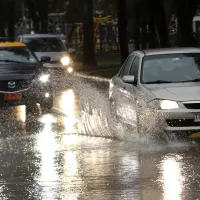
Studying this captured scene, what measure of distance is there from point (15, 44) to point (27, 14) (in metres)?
45.3

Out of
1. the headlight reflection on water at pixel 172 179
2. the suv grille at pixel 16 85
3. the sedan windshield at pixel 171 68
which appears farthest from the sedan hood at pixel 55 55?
the headlight reflection on water at pixel 172 179

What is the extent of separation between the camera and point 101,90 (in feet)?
81.5

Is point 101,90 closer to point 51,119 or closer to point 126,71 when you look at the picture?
point 51,119

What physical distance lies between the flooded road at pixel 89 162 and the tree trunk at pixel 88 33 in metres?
26.0

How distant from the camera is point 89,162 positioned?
11258mm

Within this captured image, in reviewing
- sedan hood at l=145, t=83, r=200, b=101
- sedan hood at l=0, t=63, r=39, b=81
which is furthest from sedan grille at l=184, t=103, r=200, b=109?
sedan hood at l=0, t=63, r=39, b=81

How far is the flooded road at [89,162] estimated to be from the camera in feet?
30.0

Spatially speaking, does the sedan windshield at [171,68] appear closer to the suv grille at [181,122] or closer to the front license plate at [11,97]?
the suv grille at [181,122]

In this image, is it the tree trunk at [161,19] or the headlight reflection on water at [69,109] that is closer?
the headlight reflection on water at [69,109]

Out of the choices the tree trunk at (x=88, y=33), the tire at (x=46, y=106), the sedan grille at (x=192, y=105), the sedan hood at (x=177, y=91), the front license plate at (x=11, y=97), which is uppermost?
the sedan hood at (x=177, y=91)

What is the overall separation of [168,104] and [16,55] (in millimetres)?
8398

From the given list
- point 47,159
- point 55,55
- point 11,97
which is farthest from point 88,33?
point 47,159

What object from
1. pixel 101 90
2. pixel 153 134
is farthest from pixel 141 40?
pixel 153 134

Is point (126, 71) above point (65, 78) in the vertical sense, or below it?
above
